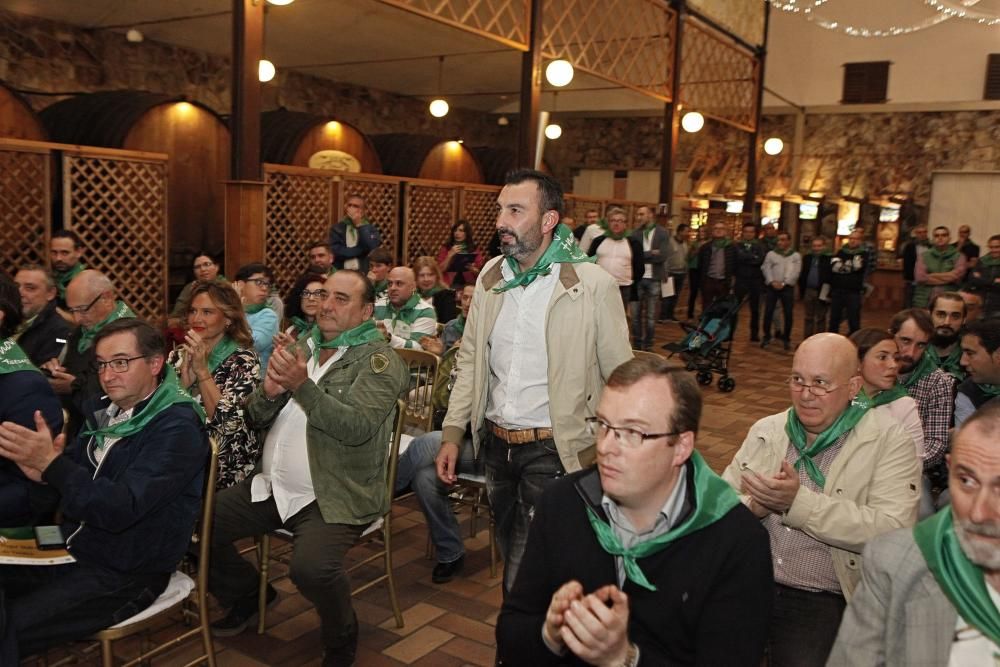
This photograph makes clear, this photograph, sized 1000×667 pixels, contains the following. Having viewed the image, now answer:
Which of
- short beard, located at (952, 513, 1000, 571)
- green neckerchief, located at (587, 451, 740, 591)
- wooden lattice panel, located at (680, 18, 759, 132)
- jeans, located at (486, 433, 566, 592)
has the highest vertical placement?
wooden lattice panel, located at (680, 18, 759, 132)

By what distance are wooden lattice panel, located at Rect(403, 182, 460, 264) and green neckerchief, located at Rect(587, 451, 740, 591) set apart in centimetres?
723

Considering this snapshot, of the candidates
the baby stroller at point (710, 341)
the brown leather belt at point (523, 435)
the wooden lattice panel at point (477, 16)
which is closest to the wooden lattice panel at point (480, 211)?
the wooden lattice panel at point (477, 16)

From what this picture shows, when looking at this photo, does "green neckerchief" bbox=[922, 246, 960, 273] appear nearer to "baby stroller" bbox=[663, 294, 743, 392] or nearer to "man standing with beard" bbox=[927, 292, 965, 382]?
"baby stroller" bbox=[663, 294, 743, 392]

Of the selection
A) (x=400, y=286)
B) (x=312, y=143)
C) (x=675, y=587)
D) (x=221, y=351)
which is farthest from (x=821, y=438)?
(x=312, y=143)

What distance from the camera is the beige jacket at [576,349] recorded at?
2547mm

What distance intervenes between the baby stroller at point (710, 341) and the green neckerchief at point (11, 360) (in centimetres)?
607

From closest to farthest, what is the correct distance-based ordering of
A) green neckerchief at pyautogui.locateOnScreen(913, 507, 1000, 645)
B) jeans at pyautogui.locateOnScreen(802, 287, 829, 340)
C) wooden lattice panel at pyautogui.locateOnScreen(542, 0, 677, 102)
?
green neckerchief at pyautogui.locateOnScreen(913, 507, 1000, 645), jeans at pyautogui.locateOnScreen(802, 287, 829, 340), wooden lattice panel at pyautogui.locateOnScreen(542, 0, 677, 102)

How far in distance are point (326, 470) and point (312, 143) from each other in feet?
24.3

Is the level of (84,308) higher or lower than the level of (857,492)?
higher

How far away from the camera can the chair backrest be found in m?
3.94

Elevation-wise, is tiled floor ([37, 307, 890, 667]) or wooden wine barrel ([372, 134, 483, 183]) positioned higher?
wooden wine barrel ([372, 134, 483, 183])

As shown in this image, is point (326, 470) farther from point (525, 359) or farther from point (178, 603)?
point (525, 359)

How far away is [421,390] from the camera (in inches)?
170

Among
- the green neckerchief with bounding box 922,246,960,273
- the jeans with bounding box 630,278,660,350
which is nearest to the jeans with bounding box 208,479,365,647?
the jeans with bounding box 630,278,660,350
